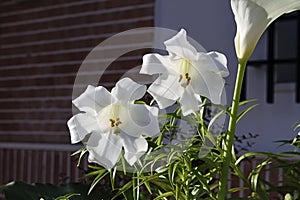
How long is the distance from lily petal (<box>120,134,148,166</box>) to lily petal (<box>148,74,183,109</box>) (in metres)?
0.06

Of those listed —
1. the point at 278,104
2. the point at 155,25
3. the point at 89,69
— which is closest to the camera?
the point at 278,104

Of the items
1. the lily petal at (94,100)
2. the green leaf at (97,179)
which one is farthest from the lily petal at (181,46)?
the green leaf at (97,179)

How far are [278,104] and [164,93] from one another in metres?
2.76

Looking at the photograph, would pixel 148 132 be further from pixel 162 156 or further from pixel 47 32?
pixel 47 32

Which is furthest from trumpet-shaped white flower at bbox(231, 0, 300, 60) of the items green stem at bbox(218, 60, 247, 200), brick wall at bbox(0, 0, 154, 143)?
brick wall at bbox(0, 0, 154, 143)

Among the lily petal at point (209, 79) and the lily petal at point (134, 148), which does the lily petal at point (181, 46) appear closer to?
the lily petal at point (209, 79)

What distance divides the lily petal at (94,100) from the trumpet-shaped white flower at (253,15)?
0.65 ft

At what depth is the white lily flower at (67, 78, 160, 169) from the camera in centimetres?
103

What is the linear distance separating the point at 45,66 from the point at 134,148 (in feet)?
13.5

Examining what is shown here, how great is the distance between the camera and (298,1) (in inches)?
40.9

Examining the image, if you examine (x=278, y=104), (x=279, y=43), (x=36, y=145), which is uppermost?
(x=279, y=43)

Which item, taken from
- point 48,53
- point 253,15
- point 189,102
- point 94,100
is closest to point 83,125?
point 94,100

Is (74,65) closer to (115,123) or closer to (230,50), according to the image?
(230,50)

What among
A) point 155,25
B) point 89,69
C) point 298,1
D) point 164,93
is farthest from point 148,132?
point 89,69
